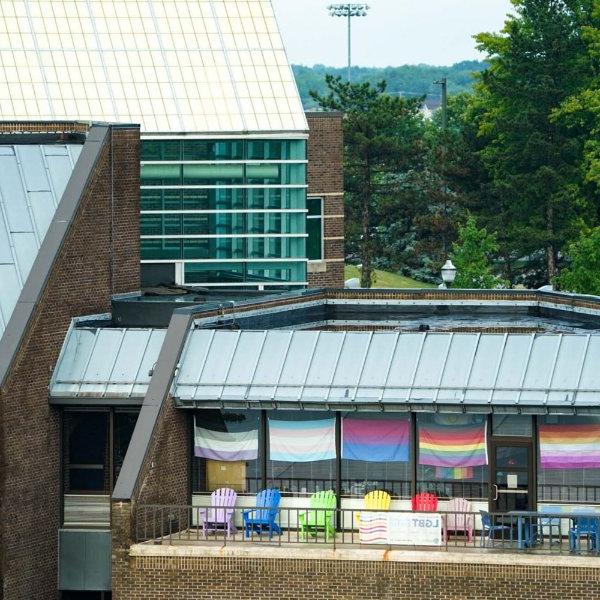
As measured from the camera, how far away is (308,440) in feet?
146

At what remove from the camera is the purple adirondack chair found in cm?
4331

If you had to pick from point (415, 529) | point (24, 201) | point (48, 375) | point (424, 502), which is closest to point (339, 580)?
point (415, 529)

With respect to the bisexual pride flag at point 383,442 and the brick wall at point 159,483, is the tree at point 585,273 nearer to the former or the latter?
the bisexual pride flag at point 383,442

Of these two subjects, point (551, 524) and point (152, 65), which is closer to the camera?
point (551, 524)

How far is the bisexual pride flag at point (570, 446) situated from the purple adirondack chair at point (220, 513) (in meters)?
5.63

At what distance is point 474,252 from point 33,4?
1930 centimetres

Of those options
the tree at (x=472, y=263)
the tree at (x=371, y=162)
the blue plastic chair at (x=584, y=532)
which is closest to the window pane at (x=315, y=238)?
the tree at (x=472, y=263)

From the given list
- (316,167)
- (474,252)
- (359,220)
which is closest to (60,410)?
(316,167)

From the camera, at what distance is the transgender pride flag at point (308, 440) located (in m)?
44.4

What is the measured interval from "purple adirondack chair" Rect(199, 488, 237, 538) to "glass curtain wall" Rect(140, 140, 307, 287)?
21.0 metres

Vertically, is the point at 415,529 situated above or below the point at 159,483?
below

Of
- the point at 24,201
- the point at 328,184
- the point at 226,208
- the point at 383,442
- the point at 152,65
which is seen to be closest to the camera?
the point at 383,442

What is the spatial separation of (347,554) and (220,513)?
9.48ft

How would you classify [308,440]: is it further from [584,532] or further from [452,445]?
[584,532]
